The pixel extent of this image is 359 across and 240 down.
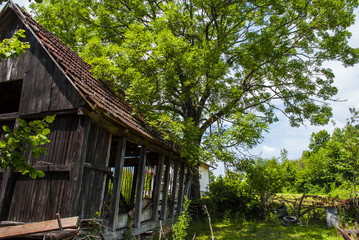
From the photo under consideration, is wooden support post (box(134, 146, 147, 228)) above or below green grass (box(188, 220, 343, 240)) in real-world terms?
above

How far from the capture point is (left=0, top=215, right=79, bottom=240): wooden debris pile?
4.01 m

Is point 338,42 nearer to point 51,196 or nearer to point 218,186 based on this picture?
point 218,186

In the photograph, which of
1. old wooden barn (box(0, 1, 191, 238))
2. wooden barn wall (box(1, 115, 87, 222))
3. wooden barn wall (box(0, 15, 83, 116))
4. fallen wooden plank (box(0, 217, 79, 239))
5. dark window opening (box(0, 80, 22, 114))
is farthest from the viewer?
dark window opening (box(0, 80, 22, 114))

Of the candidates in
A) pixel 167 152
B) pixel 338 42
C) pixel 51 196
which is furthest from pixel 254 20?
pixel 51 196

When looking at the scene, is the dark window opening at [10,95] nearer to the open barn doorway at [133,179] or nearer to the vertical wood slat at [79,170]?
the vertical wood slat at [79,170]

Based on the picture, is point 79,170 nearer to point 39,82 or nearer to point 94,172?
point 94,172

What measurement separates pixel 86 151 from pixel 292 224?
11.7 m

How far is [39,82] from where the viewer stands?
263 inches

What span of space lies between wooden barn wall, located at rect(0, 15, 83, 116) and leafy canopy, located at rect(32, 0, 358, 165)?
1.96 m

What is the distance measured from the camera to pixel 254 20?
14.1 metres

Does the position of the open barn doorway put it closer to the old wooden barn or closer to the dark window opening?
the old wooden barn

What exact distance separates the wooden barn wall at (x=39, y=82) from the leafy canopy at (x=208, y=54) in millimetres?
1957

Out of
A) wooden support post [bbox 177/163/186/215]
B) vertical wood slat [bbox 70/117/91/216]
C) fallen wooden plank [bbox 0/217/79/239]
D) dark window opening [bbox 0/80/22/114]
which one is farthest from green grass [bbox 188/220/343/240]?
dark window opening [bbox 0/80/22/114]

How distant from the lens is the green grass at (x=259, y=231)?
10148 millimetres
